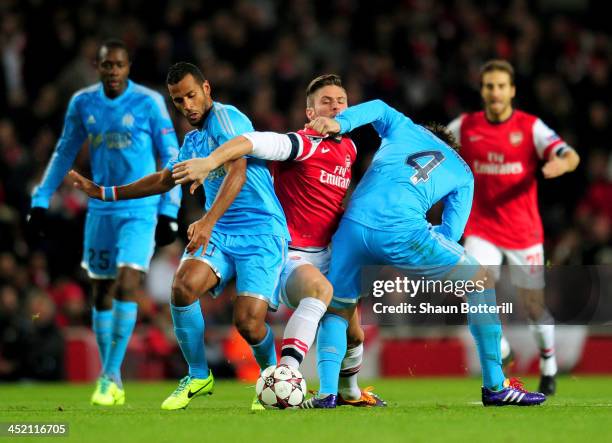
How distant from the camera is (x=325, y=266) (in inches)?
284

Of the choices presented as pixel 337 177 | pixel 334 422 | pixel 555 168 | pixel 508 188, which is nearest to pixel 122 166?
pixel 337 177

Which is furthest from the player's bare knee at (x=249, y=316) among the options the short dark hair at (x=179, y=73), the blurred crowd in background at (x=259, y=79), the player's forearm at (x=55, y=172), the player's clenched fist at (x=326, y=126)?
the blurred crowd in background at (x=259, y=79)

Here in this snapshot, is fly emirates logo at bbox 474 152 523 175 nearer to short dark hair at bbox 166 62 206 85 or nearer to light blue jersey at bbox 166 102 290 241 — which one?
light blue jersey at bbox 166 102 290 241

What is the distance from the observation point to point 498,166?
9.27m

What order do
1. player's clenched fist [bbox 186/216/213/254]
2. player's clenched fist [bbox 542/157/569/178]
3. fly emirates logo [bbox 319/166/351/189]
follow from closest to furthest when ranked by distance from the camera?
player's clenched fist [bbox 186/216/213/254] < fly emirates logo [bbox 319/166/351/189] < player's clenched fist [bbox 542/157/569/178]

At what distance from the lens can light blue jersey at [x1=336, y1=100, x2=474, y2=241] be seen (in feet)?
22.6

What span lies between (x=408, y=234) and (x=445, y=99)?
8666mm

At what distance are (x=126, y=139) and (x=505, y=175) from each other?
2.92m

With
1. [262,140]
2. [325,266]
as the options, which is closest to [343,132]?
[262,140]

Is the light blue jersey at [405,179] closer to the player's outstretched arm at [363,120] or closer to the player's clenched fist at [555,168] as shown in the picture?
the player's outstretched arm at [363,120]

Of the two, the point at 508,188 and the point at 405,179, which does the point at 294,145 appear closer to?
the point at 405,179

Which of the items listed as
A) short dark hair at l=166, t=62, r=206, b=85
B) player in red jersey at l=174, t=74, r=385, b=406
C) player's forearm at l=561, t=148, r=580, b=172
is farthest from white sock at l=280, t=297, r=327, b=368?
player's forearm at l=561, t=148, r=580, b=172

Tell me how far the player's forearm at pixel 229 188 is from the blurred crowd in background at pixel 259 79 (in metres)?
6.20

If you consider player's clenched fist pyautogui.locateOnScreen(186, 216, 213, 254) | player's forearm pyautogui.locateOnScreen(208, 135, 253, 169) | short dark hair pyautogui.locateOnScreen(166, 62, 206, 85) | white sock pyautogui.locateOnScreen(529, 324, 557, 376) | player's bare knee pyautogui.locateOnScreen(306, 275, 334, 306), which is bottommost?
white sock pyautogui.locateOnScreen(529, 324, 557, 376)
